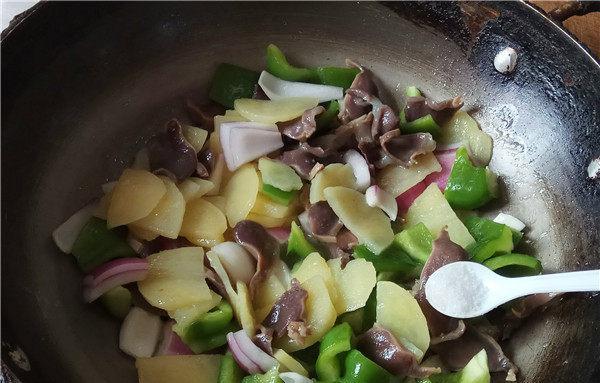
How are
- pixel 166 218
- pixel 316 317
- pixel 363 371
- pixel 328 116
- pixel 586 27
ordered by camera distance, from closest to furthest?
pixel 363 371, pixel 316 317, pixel 166 218, pixel 328 116, pixel 586 27

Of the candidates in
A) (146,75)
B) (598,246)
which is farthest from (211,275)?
(598,246)

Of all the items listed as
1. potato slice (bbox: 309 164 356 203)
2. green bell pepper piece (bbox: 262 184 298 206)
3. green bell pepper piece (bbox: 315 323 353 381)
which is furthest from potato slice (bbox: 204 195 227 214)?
green bell pepper piece (bbox: 315 323 353 381)

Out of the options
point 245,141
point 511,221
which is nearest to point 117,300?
point 245,141

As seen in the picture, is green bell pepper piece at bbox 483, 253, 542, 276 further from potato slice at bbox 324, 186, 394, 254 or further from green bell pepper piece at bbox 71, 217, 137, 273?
green bell pepper piece at bbox 71, 217, 137, 273

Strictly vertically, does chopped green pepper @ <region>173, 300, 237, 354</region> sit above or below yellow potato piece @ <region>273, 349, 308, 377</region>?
above

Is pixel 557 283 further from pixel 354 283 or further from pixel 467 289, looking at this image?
pixel 354 283

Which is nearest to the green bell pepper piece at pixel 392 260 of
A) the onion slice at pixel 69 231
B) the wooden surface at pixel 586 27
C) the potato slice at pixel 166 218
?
the potato slice at pixel 166 218
